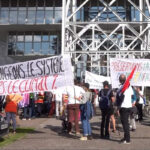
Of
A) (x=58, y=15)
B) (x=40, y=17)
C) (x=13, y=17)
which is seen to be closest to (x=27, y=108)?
(x=40, y=17)

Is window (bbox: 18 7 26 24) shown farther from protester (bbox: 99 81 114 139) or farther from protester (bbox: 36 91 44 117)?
protester (bbox: 99 81 114 139)

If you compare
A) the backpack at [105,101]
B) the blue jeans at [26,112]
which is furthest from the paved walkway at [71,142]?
the blue jeans at [26,112]

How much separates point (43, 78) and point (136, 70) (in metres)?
3.15

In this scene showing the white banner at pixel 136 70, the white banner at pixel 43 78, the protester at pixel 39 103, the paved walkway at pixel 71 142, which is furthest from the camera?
the protester at pixel 39 103

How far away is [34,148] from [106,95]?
8.44 feet

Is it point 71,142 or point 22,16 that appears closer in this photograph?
point 71,142

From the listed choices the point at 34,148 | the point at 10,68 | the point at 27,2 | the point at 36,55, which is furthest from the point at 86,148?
the point at 27,2

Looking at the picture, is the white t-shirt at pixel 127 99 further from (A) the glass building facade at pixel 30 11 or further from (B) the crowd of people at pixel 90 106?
(A) the glass building facade at pixel 30 11

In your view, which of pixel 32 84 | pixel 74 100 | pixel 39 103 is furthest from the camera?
pixel 39 103

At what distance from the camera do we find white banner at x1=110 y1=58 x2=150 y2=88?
31.0ft

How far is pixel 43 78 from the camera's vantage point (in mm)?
8406

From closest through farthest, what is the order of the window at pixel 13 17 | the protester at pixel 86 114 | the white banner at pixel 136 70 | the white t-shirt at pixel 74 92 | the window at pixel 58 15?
1. the protester at pixel 86 114
2. the white t-shirt at pixel 74 92
3. the white banner at pixel 136 70
4. the window at pixel 13 17
5. the window at pixel 58 15

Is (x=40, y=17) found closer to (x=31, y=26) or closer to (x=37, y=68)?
(x=31, y=26)

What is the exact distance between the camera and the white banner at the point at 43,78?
814 cm
